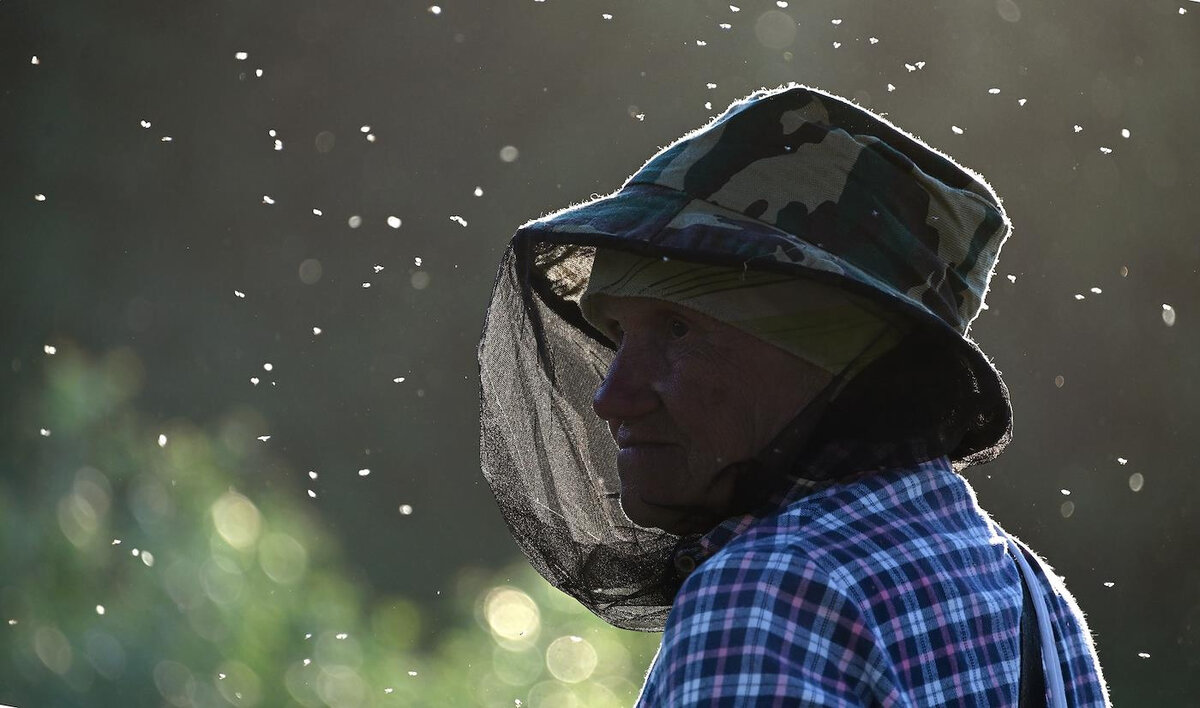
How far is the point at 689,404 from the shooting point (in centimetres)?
176

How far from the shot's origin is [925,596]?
4.72 ft

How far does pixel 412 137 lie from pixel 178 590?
372cm

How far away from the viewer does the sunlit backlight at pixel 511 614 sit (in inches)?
323

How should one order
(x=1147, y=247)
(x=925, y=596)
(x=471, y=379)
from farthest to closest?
1. (x=471, y=379)
2. (x=1147, y=247)
3. (x=925, y=596)

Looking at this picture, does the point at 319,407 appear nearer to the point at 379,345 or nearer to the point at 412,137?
the point at 379,345

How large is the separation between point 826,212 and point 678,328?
231 millimetres

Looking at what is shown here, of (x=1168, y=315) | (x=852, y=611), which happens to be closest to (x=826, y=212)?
(x=852, y=611)

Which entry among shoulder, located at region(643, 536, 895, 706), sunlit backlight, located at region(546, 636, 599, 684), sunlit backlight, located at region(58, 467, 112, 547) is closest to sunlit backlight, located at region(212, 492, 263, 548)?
sunlit backlight, located at region(58, 467, 112, 547)

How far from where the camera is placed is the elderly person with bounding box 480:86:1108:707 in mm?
1448

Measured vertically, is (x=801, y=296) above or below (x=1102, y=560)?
above

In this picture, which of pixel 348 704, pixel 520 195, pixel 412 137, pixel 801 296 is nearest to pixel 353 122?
pixel 412 137

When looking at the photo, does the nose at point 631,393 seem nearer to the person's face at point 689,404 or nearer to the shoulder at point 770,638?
the person's face at point 689,404

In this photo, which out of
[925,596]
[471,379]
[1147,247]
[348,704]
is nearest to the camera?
[925,596]

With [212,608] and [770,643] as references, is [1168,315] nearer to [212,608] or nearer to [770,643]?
[212,608]
